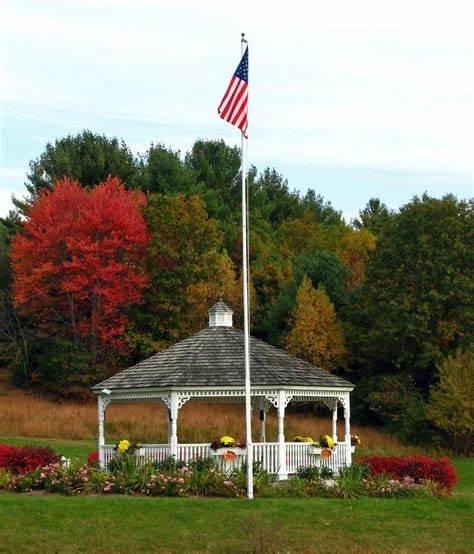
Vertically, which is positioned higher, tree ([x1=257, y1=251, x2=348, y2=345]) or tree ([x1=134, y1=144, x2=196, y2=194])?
tree ([x1=134, y1=144, x2=196, y2=194])

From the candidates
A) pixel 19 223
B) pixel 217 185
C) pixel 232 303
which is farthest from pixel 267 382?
pixel 217 185

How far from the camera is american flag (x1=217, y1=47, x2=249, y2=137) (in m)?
26.4

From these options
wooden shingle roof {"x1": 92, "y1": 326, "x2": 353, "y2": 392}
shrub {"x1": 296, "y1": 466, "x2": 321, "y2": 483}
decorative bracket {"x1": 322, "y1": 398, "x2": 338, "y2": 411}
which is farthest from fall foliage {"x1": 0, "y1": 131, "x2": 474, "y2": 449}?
shrub {"x1": 296, "y1": 466, "x2": 321, "y2": 483}

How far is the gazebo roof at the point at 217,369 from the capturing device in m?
30.0

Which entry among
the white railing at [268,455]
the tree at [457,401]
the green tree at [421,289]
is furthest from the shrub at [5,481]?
the green tree at [421,289]

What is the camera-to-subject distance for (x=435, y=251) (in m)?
54.7

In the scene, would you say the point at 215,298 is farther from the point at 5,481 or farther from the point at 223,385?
the point at 5,481

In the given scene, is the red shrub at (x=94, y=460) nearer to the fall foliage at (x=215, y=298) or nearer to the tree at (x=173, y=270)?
the fall foliage at (x=215, y=298)

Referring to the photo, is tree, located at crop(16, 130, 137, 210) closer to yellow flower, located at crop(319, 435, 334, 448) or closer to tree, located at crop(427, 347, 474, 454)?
tree, located at crop(427, 347, 474, 454)

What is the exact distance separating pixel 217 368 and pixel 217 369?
0.05 m

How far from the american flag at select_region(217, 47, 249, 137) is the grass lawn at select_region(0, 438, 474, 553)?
351 inches

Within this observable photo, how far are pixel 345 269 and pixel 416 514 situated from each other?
38658mm

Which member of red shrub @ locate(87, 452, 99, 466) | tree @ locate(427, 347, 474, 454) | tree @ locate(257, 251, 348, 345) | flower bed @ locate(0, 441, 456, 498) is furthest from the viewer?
tree @ locate(257, 251, 348, 345)

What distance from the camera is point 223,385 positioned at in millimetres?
29750
